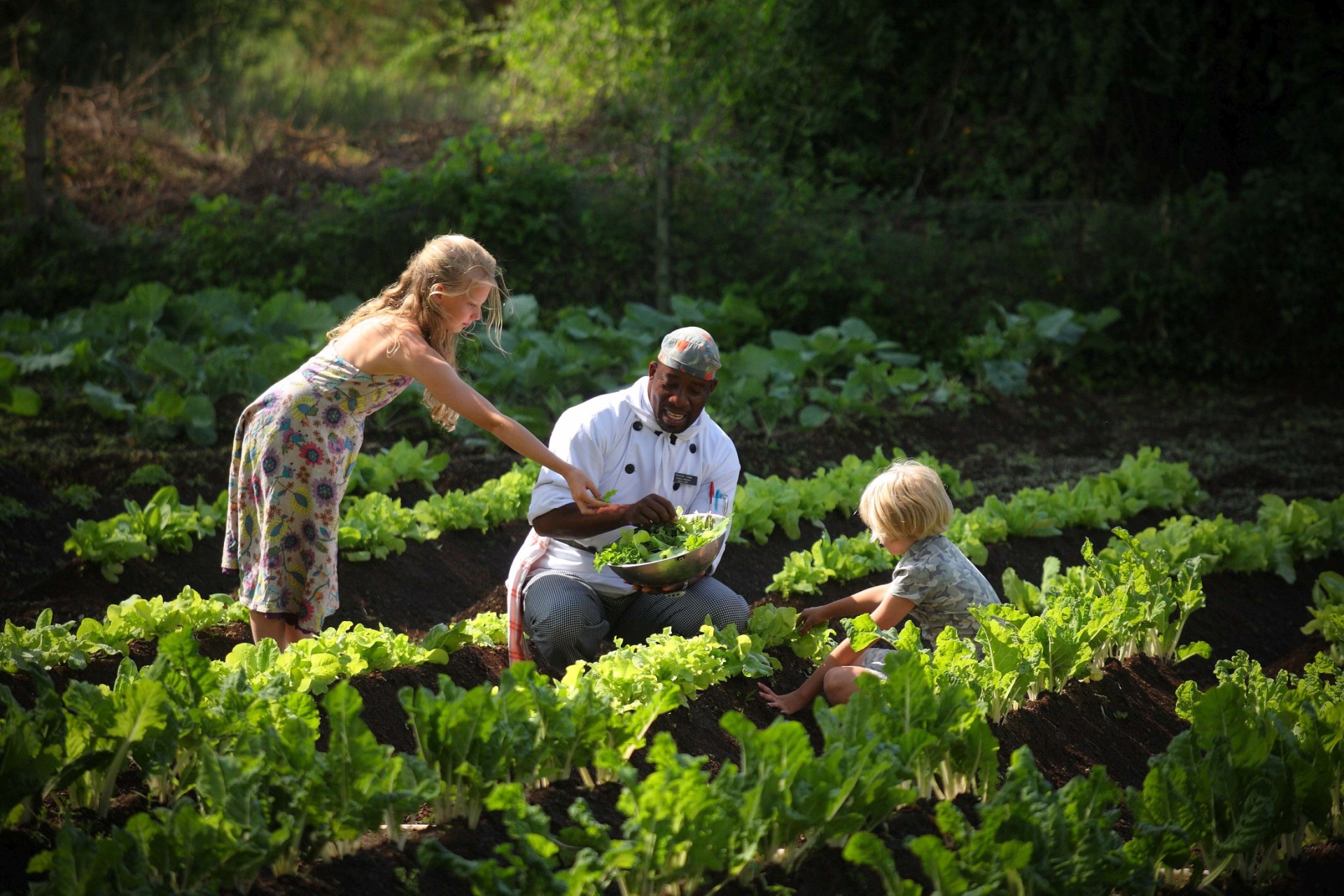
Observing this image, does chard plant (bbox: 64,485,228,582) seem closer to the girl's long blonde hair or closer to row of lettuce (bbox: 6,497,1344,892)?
the girl's long blonde hair

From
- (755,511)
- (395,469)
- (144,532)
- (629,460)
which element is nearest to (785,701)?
(629,460)

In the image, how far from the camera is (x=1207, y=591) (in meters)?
6.07

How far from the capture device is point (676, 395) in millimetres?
4254

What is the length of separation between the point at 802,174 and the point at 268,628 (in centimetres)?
1038

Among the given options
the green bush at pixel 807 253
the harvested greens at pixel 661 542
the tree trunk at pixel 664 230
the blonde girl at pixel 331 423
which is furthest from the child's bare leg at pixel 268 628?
the tree trunk at pixel 664 230

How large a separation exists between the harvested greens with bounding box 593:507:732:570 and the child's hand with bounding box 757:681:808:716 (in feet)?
1.68

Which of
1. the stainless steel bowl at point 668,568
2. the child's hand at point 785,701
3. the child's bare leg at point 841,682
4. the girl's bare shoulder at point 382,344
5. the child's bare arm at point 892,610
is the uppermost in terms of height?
the girl's bare shoulder at point 382,344

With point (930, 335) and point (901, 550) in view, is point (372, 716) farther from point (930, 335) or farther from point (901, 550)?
point (930, 335)

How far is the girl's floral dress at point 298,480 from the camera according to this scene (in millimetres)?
4141

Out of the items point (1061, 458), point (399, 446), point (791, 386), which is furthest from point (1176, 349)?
point (399, 446)

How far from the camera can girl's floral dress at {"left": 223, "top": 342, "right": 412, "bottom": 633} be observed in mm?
4141

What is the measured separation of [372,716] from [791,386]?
5.69 meters

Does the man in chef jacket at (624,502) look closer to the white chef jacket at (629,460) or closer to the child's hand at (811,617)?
the white chef jacket at (629,460)

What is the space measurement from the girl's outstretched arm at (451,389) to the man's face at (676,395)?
377 mm
